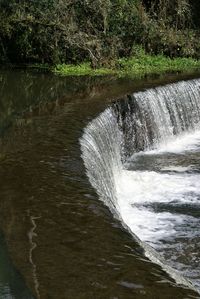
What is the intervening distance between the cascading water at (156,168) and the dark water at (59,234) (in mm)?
234

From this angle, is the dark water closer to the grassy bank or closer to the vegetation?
the grassy bank

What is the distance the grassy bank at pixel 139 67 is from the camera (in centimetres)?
1759

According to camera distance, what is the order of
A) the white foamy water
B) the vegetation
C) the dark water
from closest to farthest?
the dark water
the white foamy water
the vegetation

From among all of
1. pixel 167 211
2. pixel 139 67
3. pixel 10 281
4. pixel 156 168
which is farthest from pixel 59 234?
pixel 139 67

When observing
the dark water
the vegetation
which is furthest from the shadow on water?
the vegetation

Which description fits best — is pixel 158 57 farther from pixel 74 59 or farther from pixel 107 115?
pixel 107 115

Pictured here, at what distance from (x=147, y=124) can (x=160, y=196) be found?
13.5 feet

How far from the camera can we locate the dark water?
387 cm

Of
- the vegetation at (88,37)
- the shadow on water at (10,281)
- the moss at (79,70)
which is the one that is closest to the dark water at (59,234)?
the shadow on water at (10,281)

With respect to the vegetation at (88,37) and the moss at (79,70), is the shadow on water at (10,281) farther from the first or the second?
the vegetation at (88,37)

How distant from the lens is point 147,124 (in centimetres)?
1266

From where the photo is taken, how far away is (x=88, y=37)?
1891 cm

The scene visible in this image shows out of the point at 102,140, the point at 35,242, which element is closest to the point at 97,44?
the point at 102,140

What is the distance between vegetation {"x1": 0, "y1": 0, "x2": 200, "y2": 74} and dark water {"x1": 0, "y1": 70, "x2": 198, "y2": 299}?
1009 centimetres
